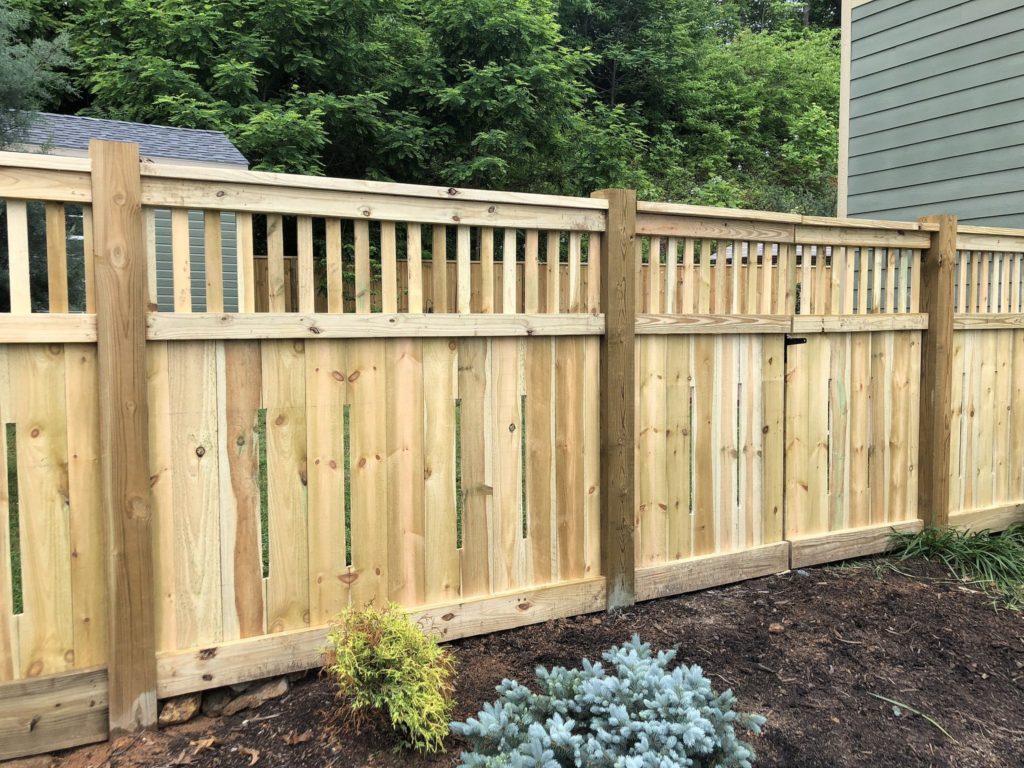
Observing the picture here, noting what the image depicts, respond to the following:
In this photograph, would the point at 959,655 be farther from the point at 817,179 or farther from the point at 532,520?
the point at 817,179

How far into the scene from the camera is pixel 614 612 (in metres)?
3.08

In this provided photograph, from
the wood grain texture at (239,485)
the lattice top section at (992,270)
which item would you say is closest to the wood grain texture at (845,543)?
the lattice top section at (992,270)

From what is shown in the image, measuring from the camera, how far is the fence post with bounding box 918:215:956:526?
3.96 metres

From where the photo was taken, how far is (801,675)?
262 centimetres

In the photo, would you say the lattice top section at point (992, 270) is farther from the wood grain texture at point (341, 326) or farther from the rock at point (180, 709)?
the rock at point (180, 709)

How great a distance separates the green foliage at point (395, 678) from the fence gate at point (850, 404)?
6.91 ft

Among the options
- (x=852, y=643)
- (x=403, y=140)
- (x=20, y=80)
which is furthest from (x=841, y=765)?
(x=403, y=140)

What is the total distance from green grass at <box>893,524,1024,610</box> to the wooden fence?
0.38 ft

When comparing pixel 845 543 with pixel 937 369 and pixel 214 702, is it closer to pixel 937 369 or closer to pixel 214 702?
pixel 937 369

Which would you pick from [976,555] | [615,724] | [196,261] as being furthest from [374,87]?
[615,724]

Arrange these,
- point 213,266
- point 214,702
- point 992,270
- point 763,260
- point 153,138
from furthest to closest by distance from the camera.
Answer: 1. point 153,138
2. point 992,270
3. point 763,260
4. point 214,702
5. point 213,266

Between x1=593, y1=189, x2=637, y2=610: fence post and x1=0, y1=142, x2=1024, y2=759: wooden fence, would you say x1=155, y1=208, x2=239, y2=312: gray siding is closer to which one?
x1=0, y1=142, x2=1024, y2=759: wooden fence

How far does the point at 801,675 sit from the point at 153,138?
9553mm

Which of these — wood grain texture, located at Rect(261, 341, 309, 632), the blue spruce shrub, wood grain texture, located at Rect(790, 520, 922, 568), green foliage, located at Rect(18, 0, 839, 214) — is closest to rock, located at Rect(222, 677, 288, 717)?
wood grain texture, located at Rect(261, 341, 309, 632)
